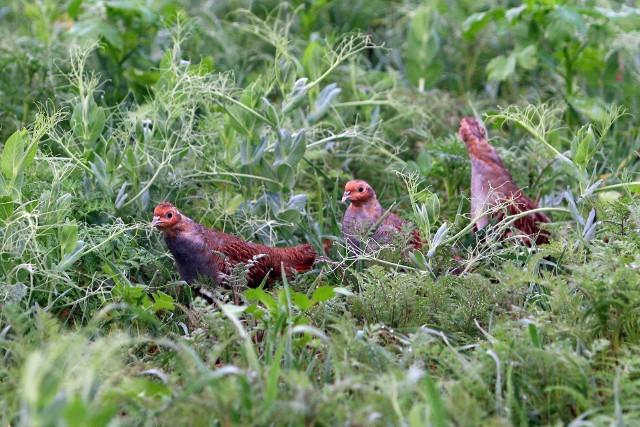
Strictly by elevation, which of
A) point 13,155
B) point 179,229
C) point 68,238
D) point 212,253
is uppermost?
point 13,155

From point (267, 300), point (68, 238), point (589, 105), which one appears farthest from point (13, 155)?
point (589, 105)

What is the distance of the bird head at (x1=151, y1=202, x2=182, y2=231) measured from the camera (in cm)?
434

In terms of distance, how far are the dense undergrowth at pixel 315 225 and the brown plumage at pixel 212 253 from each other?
0.17 m

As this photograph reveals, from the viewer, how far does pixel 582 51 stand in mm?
6094

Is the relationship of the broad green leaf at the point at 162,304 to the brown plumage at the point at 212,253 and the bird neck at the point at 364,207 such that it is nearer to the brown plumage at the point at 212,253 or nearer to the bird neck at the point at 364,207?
the brown plumage at the point at 212,253

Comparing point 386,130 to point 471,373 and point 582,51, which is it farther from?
point 471,373

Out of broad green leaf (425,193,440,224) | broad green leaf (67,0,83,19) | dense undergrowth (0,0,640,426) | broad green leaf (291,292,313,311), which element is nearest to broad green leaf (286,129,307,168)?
dense undergrowth (0,0,640,426)

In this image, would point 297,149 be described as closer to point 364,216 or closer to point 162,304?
point 364,216

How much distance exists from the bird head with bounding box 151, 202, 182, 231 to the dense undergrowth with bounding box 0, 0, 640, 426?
0.61ft

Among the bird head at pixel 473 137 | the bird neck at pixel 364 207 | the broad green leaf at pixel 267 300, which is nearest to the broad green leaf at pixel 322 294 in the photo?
the broad green leaf at pixel 267 300

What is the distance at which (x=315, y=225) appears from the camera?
16.2 ft

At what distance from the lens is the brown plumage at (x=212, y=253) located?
4.39 meters

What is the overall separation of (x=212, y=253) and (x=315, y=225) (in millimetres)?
730

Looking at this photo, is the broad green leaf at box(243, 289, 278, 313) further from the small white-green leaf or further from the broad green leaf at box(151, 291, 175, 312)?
the small white-green leaf
